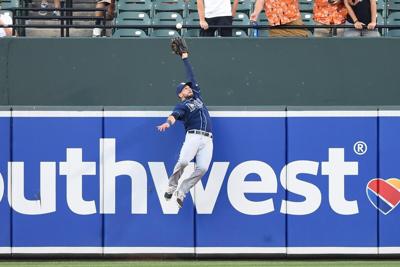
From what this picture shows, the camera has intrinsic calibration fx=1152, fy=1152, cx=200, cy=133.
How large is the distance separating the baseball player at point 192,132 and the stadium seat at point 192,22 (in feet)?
6.41

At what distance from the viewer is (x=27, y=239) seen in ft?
44.2

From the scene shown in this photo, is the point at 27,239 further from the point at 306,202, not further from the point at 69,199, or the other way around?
the point at 306,202

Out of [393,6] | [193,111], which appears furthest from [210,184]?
[393,6]

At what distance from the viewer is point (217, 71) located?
1415cm

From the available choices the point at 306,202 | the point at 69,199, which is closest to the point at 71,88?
the point at 69,199

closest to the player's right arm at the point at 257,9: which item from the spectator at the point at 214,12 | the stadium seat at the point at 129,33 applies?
the spectator at the point at 214,12

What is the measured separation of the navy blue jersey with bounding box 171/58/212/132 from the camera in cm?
1302

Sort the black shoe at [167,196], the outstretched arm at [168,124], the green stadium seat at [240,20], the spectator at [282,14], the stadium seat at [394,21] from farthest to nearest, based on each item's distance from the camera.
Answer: the green stadium seat at [240,20] < the stadium seat at [394,21] < the spectator at [282,14] < the black shoe at [167,196] < the outstretched arm at [168,124]

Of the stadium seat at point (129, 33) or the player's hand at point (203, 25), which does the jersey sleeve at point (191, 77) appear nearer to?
the player's hand at point (203, 25)

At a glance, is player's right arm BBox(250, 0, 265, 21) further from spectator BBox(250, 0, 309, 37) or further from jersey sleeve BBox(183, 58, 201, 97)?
jersey sleeve BBox(183, 58, 201, 97)

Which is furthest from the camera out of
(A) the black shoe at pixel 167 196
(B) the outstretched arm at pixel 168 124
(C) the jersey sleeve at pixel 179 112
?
(A) the black shoe at pixel 167 196

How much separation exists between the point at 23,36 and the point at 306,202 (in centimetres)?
434

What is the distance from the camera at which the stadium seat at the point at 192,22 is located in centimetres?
1512

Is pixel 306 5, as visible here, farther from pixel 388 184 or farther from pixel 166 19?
pixel 388 184
